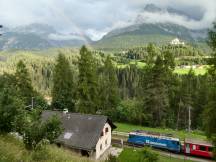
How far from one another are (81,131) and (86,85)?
827 inches

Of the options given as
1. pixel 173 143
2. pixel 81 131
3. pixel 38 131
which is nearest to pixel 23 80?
pixel 81 131

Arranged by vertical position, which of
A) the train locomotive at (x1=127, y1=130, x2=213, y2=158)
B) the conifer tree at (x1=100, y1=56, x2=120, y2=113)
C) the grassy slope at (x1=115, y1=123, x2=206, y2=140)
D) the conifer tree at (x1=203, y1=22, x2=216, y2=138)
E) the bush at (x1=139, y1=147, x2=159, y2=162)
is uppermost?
the conifer tree at (x1=203, y1=22, x2=216, y2=138)

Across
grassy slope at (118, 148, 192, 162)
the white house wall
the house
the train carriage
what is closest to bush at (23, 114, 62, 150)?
the house

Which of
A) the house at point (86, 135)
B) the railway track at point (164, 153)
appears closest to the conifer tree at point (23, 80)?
the house at point (86, 135)

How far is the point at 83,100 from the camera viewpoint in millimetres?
62438

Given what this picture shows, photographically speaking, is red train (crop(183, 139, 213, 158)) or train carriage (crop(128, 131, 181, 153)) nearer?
red train (crop(183, 139, 213, 158))

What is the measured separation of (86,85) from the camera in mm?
62219

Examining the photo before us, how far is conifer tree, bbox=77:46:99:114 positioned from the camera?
6209 cm

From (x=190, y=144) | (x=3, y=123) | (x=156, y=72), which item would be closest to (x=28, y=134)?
(x=3, y=123)

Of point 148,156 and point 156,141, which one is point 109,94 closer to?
point 156,141

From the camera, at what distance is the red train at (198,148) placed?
4394cm

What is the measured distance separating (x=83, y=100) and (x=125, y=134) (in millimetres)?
11829

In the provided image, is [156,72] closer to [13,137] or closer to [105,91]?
[105,91]

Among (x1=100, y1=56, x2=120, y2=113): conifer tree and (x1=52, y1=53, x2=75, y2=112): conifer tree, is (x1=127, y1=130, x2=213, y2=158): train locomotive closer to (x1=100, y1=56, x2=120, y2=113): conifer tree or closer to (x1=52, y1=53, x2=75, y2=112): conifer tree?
(x1=100, y1=56, x2=120, y2=113): conifer tree
